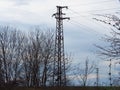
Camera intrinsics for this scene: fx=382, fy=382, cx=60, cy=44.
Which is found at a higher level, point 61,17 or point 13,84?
point 61,17

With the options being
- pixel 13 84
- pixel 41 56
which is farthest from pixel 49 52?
pixel 13 84

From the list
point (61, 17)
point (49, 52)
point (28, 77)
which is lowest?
point (28, 77)

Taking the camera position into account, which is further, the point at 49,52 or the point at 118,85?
the point at 49,52

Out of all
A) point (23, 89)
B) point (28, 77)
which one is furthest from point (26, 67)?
point (23, 89)

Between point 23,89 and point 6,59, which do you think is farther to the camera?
point 6,59

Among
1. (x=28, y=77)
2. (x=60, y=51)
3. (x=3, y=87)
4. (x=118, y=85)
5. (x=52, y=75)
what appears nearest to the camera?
(x=118, y=85)

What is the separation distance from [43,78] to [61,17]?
45.4 feet

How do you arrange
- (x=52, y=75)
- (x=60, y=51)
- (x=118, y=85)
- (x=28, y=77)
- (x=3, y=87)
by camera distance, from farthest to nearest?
(x=28, y=77) → (x=52, y=75) → (x=60, y=51) → (x=3, y=87) → (x=118, y=85)

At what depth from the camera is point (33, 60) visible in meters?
57.0

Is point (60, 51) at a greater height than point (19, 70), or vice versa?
point (60, 51)

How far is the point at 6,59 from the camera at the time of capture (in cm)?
5453

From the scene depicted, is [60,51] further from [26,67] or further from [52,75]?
[26,67]

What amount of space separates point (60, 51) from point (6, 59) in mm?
13291

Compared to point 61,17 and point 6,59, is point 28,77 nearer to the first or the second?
point 6,59
